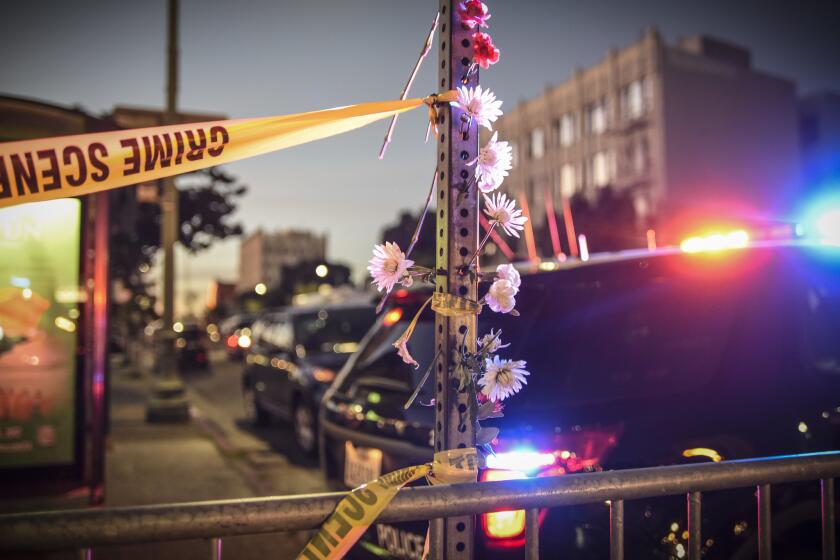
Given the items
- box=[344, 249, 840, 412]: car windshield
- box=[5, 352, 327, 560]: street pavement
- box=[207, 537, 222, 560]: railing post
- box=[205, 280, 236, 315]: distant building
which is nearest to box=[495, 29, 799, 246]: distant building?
box=[5, 352, 327, 560]: street pavement

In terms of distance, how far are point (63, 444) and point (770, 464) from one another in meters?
5.54

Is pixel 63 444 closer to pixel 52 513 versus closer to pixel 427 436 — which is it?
pixel 427 436

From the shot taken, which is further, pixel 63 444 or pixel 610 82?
pixel 610 82

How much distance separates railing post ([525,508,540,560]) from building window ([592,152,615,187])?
45774 millimetres

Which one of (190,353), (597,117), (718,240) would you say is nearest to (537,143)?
(597,117)

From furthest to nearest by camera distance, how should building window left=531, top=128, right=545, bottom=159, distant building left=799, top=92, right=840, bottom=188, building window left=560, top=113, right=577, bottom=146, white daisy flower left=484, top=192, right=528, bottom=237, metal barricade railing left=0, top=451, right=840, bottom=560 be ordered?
building window left=531, top=128, right=545, bottom=159 < building window left=560, top=113, right=577, bottom=146 < distant building left=799, top=92, right=840, bottom=188 < white daisy flower left=484, top=192, right=528, bottom=237 < metal barricade railing left=0, top=451, right=840, bottom=560

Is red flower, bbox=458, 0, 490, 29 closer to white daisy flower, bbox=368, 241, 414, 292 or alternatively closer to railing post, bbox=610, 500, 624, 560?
white daisy flower, bbox=368, 241, 414, 292

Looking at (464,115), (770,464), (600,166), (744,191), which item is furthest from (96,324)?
(744,191)

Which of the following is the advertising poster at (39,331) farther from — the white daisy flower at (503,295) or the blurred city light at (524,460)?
the white daisy flower at (503,295)

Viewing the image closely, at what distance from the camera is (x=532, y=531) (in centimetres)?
196

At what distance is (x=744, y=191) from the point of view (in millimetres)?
47031

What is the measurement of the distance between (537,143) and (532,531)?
5364 centimetres

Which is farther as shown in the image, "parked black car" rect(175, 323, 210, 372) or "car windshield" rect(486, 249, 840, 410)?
"parked black car" rect(175, 323, 210, 372)

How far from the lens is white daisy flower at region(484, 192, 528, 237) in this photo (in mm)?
2203
